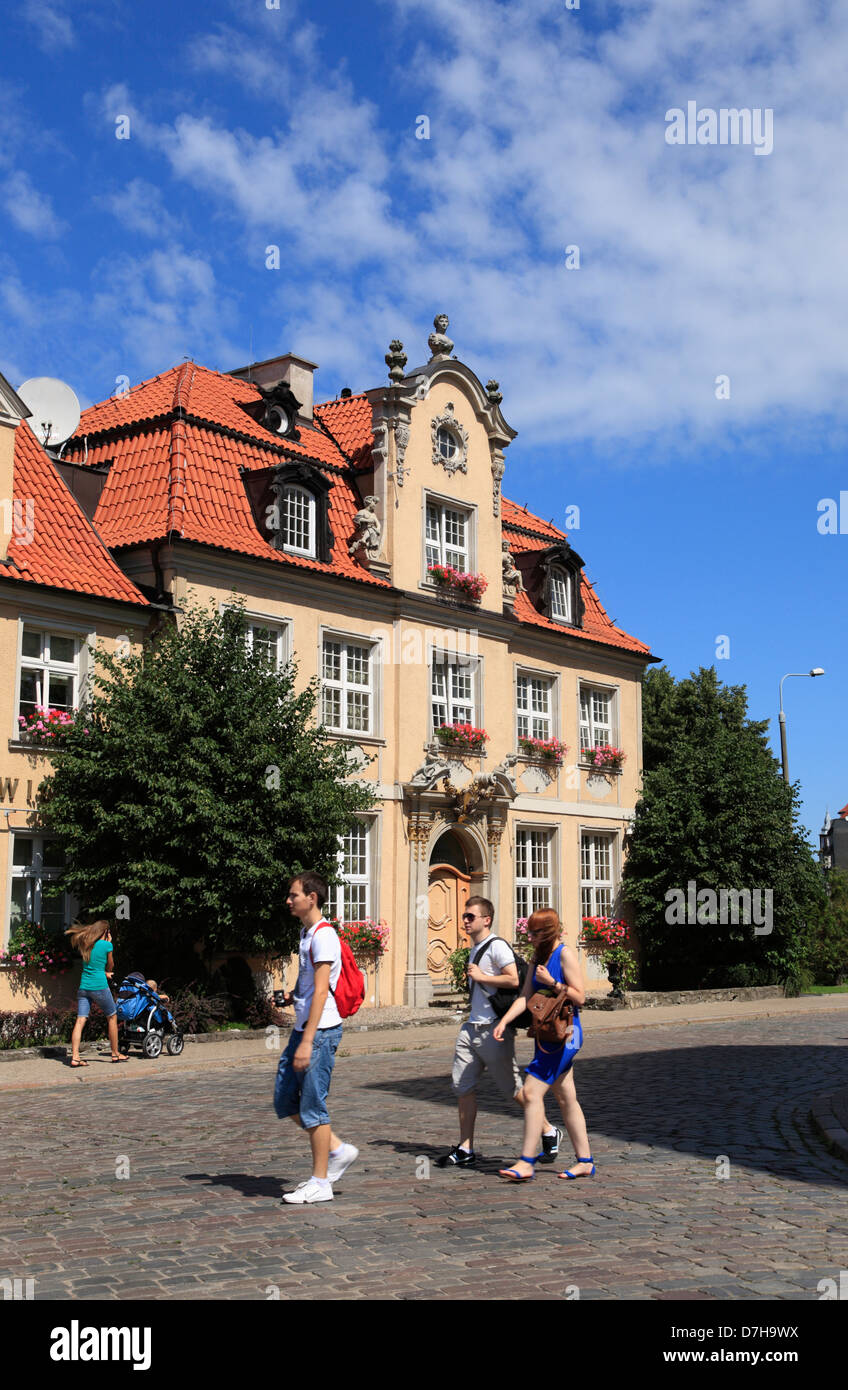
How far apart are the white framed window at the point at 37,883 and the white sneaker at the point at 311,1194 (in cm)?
1270

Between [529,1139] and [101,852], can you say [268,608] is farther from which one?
[529,1139]

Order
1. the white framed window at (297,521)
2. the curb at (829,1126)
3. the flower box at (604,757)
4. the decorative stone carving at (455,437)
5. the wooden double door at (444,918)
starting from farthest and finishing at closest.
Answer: the flower box at (604,757)
the decorative stone carving at (455,437)
the wooden double door at (444,918)
the white framed window at (297,521)
the curb at (829,1126)

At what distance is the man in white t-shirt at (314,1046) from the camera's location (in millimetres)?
8047

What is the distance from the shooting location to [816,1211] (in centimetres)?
806

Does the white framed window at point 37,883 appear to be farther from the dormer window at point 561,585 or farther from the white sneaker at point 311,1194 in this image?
the dormer window at point 561,585

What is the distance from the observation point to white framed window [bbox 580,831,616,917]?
32.1 m

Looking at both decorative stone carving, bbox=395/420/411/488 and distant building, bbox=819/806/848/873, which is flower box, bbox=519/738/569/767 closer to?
decorative stone carving, bbox=395/420/411/488

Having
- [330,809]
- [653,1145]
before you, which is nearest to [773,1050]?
[330,809]

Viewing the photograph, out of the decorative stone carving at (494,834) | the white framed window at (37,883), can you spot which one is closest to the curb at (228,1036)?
the white framed window at (37,883)

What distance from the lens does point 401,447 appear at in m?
27.7

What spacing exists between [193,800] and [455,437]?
13.2 m

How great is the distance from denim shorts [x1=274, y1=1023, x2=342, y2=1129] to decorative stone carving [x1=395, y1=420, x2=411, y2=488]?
20.3 meters
